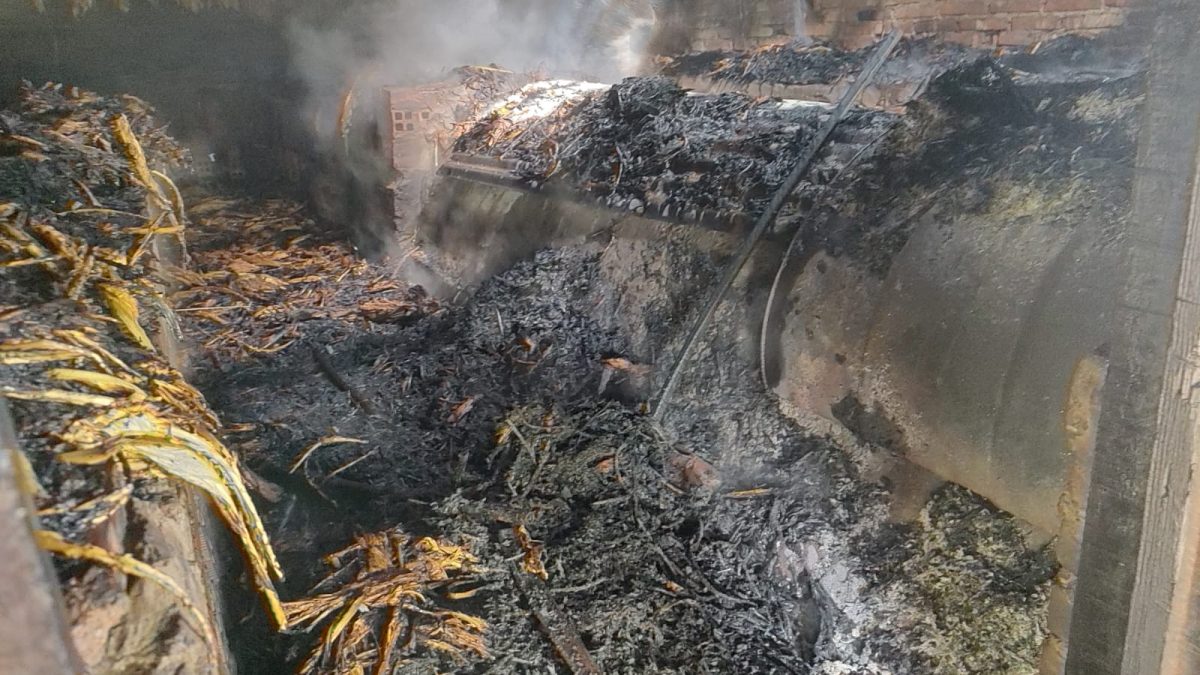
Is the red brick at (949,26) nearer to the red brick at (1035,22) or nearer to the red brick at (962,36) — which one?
the red brick at (962,36)

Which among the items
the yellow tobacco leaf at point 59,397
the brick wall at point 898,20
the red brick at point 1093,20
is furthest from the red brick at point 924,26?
the yellow tobacco leaf at point 59,397

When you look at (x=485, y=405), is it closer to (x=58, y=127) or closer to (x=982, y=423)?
(x=982, y=423)

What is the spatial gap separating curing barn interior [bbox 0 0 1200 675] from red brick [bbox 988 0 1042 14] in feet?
0.14

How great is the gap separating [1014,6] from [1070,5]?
1.64 ft

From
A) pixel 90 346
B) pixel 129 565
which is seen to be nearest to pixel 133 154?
pixel 90 346

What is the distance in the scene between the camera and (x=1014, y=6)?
634 cm

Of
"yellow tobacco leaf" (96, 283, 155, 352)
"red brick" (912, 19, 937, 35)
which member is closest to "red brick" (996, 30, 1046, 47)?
"red brick" (912, 19, 937, 35)

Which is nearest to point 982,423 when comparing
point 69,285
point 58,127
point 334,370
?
point 69,285

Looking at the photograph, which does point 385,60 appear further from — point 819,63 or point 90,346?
point 90,346

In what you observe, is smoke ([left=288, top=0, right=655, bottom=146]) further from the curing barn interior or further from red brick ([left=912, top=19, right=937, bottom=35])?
red brick ([left=912, top=19, right=937, bottom=35])

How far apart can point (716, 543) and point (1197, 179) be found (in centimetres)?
240

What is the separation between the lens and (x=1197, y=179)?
71.6 inches

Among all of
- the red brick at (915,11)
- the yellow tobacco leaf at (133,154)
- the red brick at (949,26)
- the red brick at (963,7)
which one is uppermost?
the red brick at (915,11)

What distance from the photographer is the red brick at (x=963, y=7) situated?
658cm
